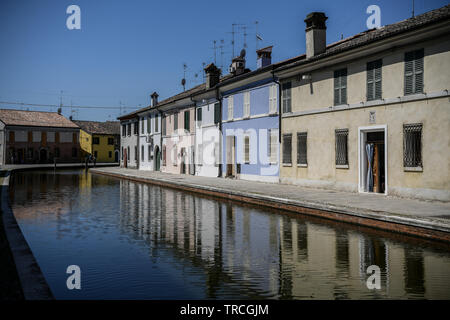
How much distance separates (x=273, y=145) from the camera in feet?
77.4

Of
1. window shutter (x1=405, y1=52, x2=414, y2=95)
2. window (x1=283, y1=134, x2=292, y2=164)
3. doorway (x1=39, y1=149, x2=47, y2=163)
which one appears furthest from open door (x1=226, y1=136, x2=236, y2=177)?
doorway (x1=39, y1=149, x2=47, y2=163)

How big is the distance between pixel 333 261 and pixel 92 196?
13.0 metres

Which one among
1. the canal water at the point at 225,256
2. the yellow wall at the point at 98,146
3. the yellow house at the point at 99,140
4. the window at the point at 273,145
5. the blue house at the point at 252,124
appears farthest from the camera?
the yellow house at the point at 99,140

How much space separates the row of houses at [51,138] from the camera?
66562 mm

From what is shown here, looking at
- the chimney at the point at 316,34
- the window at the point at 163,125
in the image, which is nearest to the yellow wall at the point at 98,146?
the window at the point at 163,125

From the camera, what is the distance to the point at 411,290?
5699 mm

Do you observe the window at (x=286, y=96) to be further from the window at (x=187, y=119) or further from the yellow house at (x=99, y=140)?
the yellow house at (x=99, y=140)

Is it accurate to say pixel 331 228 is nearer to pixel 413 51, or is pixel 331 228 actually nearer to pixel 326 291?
pixel 326 291

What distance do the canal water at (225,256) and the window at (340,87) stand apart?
7.36 m

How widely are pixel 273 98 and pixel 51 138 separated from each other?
56796 mm

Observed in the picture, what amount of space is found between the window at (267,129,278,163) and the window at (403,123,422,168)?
8570 millimetres

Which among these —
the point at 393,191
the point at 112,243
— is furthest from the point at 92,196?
the point at 393,191

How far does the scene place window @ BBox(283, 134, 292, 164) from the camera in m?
22.0

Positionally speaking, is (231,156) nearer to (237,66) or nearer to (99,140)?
(237,66)
